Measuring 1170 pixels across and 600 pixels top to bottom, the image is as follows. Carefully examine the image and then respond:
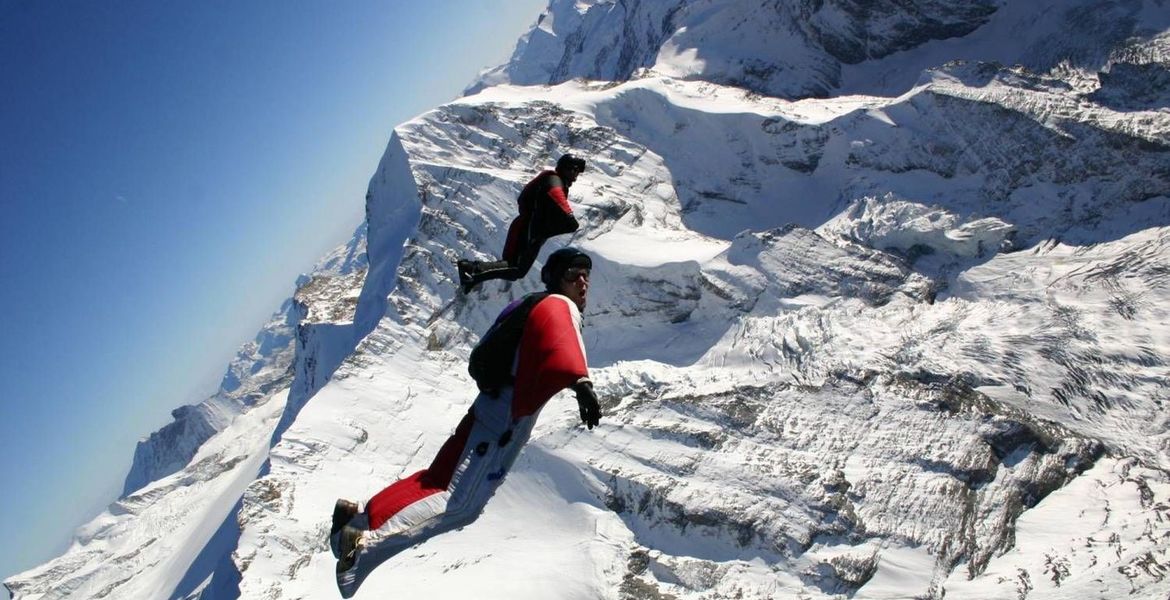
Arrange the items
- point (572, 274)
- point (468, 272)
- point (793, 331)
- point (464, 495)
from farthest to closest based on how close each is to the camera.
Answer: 1. point (793, 331)
2. point (468, 272)
3. point (572, 274)
4. point (464, 495)

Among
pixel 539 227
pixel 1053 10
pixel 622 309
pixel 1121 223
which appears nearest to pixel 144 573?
pixel 622 309

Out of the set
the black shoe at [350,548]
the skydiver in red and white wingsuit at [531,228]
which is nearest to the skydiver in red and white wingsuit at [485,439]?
the black shoe at [350,548]

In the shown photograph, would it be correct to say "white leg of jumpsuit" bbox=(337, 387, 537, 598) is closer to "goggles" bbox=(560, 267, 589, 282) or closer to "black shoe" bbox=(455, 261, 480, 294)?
"goggles" bbox=(560, 267, 589, 282)

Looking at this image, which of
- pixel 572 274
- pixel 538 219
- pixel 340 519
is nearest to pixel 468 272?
pixel 538 219

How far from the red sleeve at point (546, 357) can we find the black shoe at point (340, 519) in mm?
2153

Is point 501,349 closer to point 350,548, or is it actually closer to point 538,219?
point 538,219

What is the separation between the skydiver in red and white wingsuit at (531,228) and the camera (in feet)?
26.7

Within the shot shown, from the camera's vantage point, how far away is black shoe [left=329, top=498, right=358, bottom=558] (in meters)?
6.76

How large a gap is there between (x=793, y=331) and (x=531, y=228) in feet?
209

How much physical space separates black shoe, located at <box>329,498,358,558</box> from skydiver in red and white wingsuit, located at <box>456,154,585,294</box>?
2.69 metres

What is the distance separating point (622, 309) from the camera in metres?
72.3

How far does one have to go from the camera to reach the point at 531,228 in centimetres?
848

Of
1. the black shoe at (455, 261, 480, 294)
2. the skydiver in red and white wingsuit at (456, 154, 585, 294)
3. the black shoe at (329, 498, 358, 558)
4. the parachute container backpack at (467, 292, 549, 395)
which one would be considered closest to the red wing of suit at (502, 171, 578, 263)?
the skydiver in red and white wingsuit at (456, 154, 585, 294)

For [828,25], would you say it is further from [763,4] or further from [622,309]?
[622,309]
